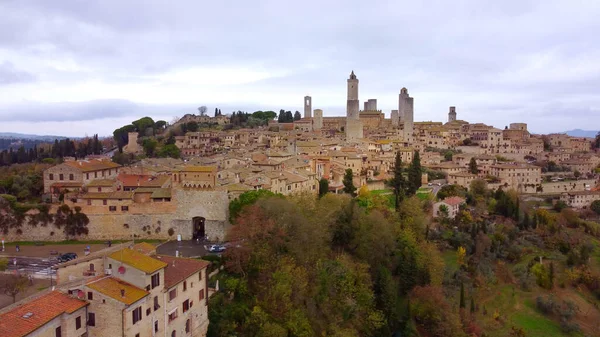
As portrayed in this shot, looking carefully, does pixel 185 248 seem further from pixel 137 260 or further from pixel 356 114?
pixel 356 114

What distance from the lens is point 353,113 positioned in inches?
2625

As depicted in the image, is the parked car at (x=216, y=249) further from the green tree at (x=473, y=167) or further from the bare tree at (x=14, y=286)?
the green tree at (x=473, y=167)

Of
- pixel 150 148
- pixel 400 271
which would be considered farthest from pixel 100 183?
pixel 150 148

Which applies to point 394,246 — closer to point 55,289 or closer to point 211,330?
point 211,330

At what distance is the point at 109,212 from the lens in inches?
1148

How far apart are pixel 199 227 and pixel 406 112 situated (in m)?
48.0

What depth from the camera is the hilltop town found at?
53.6ft

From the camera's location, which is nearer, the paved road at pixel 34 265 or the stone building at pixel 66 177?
the paved road at pixel 34 265

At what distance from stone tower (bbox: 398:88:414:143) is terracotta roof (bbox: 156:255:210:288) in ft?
167

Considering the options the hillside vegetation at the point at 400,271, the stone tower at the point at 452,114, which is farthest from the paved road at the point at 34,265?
the stone tower at the point at 452,114

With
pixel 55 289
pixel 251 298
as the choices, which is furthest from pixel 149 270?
pixel 251 298

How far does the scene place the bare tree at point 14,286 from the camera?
56.8ft

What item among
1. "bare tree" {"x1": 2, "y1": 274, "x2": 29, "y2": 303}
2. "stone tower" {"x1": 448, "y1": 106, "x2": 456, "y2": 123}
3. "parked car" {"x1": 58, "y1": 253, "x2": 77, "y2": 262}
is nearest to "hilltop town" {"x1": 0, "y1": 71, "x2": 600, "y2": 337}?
"bare tree" {"x1": 2, "y1": 274, "x2": 29, "y2": 303}

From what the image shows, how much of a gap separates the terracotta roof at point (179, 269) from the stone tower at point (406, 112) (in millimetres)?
50806
